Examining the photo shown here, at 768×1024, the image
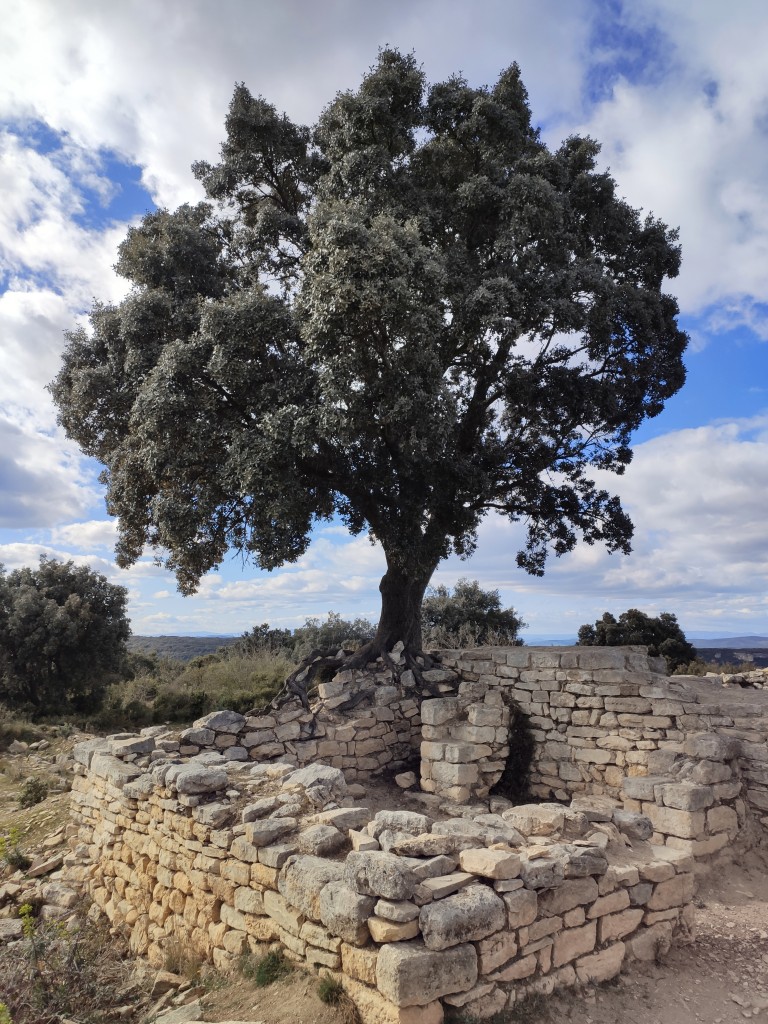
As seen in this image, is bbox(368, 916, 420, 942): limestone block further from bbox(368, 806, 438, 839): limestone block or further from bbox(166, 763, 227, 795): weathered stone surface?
bbox(166, 763, 227, 795): weathered stone surface

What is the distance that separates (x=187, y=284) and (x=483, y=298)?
573 cm

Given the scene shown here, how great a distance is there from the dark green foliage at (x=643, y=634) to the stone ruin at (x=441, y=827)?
28.3ft

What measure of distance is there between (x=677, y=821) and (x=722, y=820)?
2.25 feet

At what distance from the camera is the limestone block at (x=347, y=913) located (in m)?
4.10

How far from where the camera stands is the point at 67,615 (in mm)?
20125

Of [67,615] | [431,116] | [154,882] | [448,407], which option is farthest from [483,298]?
[67,615]

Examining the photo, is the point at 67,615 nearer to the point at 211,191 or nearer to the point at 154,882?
the point at 211,191

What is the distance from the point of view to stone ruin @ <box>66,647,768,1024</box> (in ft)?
13.7

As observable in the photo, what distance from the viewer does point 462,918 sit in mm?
4062

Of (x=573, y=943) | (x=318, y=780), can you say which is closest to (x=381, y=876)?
(x=573, y=943)

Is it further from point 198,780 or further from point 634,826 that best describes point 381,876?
point 634,826

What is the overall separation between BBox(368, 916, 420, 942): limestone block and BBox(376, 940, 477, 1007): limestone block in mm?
37

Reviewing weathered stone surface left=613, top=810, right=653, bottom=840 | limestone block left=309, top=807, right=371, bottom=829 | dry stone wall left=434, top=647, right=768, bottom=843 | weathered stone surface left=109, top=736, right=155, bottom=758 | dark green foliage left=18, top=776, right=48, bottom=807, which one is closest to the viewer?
limestone block left=309, top=807, right=371, bottom=829

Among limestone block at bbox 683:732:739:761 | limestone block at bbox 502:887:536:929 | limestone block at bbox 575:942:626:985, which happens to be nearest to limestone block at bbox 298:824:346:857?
limestone block at bbox 502:887:536:929
